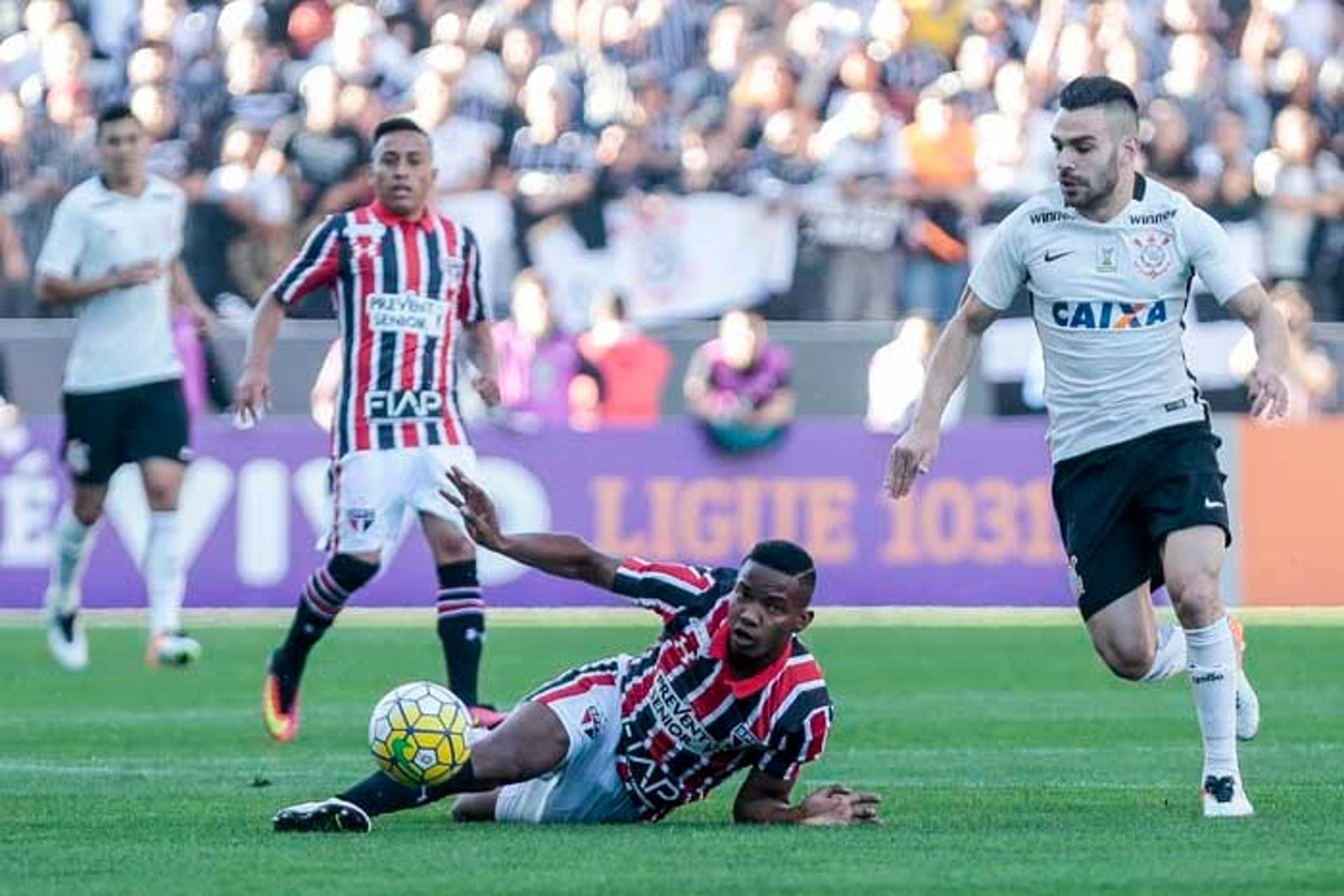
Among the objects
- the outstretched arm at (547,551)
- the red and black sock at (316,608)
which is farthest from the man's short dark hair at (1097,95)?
the red and black sock at (316,608)

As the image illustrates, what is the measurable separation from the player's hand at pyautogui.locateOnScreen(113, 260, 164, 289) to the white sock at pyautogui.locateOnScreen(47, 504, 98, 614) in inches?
52.8

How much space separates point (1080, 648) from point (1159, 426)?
8.09 m

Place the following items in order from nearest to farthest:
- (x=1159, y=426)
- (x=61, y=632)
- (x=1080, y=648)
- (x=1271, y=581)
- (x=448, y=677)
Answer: (x=1159, y=426)
(x=448, y=677)
(x=61, y=632)
(x=1080, y=648)
(x=1271, y=581)

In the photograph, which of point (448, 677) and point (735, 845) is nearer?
point (735, 845)

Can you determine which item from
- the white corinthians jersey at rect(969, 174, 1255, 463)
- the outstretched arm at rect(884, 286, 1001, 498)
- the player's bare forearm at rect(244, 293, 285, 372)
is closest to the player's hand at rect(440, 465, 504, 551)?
the outstretched arm at rect(884, 286, 1001, 498)

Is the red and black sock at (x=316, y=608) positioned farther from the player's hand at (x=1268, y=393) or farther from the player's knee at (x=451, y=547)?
the player's hand at (x=1268, y=393)

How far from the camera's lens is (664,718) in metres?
8.91

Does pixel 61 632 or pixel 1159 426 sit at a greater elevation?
pixel 1159 426

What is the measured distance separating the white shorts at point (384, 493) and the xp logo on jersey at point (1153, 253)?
373cm

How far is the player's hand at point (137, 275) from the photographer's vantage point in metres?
15.0

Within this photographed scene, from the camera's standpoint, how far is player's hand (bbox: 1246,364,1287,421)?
29.3 ft

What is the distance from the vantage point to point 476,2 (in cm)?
2464

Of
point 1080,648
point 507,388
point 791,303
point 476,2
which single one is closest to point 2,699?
point 1080,648

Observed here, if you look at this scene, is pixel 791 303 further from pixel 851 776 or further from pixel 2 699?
pixel 851 776
